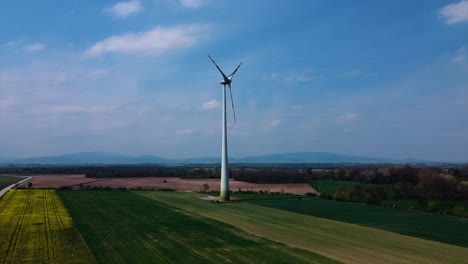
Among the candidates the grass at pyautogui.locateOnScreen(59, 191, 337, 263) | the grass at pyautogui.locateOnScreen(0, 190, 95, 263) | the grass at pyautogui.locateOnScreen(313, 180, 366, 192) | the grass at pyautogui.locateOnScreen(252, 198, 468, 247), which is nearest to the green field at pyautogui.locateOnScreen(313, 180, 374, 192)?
the grass at pyautogui.locateOnScreen(313, 180, 366, 192)

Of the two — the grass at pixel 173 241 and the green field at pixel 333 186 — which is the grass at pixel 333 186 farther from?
the grass at pixel 173 241

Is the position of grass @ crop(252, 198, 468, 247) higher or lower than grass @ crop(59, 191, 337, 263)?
lower

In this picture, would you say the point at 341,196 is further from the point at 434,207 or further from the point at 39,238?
the point at 39,238

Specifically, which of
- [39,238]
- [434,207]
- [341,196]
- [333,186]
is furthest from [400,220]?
[333,186]

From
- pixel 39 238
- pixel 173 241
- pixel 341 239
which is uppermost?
pixel 39 238

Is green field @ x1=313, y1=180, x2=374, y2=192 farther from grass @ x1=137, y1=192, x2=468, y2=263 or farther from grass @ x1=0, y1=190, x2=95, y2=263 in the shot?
grass @ x1=0, y1=190, x2=95, y2=263

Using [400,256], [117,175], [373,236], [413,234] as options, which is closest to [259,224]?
[373,236]
